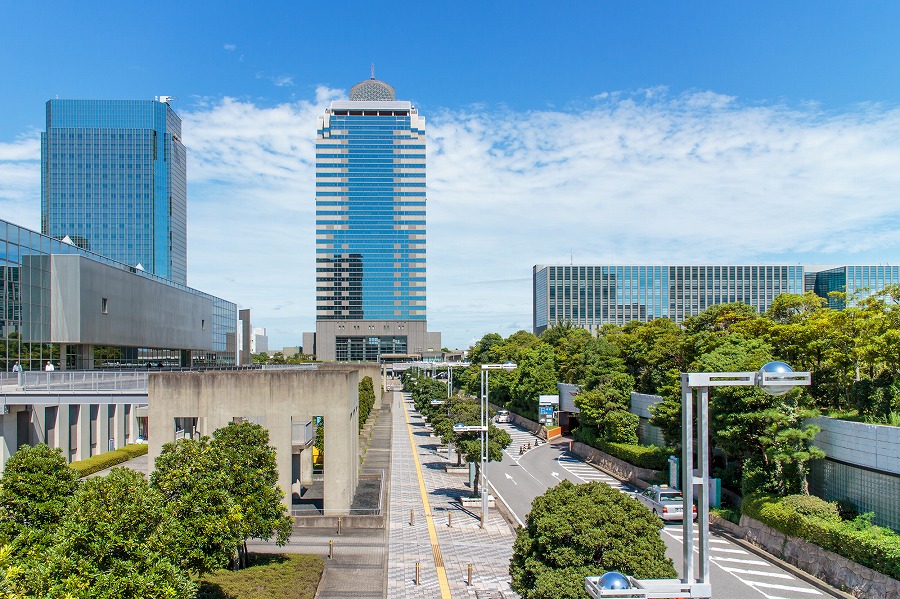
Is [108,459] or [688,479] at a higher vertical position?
[688,479]

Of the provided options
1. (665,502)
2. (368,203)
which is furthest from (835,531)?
(368,203)

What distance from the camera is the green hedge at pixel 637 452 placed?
35.2m

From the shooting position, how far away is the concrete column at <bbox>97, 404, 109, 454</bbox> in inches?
1610

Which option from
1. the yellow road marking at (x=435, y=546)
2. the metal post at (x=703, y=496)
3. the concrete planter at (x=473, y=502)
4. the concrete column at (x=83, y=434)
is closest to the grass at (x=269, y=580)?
the yellow road marking at (x=435, y=546)

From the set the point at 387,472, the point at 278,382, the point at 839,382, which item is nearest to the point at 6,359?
the point at 278,382

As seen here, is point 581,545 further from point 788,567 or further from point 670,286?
point 670,286

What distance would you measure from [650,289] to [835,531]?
128495mm

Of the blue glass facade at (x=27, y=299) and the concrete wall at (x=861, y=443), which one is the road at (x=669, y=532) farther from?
the blue glass facade at (x=27, y=299)

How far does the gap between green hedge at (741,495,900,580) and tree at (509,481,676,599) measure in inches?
314

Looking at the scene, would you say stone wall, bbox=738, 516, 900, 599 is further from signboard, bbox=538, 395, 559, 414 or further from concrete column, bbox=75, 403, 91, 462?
concrete column, bbox=75, 403, 91, 462

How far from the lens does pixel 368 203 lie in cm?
14412

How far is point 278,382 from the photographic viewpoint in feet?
89.8

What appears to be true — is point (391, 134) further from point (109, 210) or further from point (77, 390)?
point (77, 390)

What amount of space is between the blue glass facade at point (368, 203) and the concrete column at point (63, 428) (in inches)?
4359
